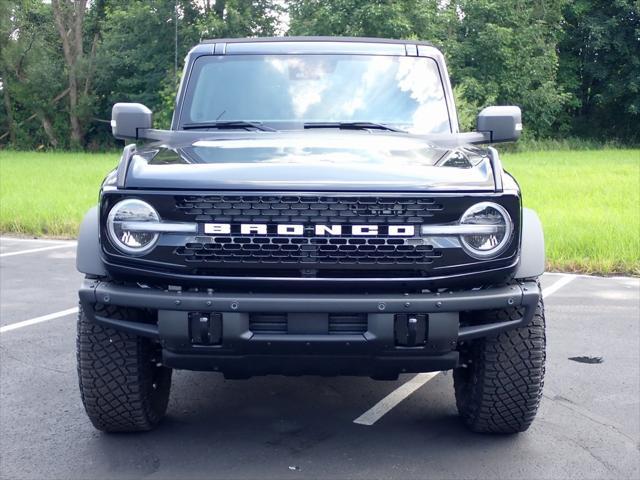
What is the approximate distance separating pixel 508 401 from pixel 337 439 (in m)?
0.80

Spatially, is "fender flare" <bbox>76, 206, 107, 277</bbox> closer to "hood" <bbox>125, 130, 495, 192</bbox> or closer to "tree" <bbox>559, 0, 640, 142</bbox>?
"hood" <bbox>125, 130, 495, 192</bbox>

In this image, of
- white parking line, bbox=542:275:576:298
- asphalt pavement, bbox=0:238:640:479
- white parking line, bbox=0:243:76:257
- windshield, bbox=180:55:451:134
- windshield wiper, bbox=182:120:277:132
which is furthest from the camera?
white parking line, bbox=0:243:76:257

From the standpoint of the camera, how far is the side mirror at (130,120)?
4.61 m

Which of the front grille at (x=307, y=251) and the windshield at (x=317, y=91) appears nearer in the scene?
the front grille at (x=307, y=251)

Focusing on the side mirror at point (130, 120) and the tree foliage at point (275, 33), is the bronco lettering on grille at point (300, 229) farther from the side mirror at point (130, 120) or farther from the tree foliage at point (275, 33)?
the tree foliage at point (275, 33)

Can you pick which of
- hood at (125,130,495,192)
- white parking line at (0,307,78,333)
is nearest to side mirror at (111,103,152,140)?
hood at (125,130,495,192)

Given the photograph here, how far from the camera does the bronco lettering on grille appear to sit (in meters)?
3.30

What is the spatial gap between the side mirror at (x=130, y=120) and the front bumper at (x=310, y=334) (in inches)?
53.6

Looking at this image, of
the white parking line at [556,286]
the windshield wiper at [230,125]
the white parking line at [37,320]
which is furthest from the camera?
the white parking line at [556,286]

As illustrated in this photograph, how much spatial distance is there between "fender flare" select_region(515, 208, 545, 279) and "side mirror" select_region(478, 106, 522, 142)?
0.96 m

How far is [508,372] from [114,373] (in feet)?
5.57

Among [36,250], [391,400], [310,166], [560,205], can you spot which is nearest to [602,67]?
[560,205]

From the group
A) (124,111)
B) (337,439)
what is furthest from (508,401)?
(124,111)

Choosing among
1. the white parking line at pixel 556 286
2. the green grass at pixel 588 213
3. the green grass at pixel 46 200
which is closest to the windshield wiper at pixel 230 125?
the white parking line at pixel 556 286
